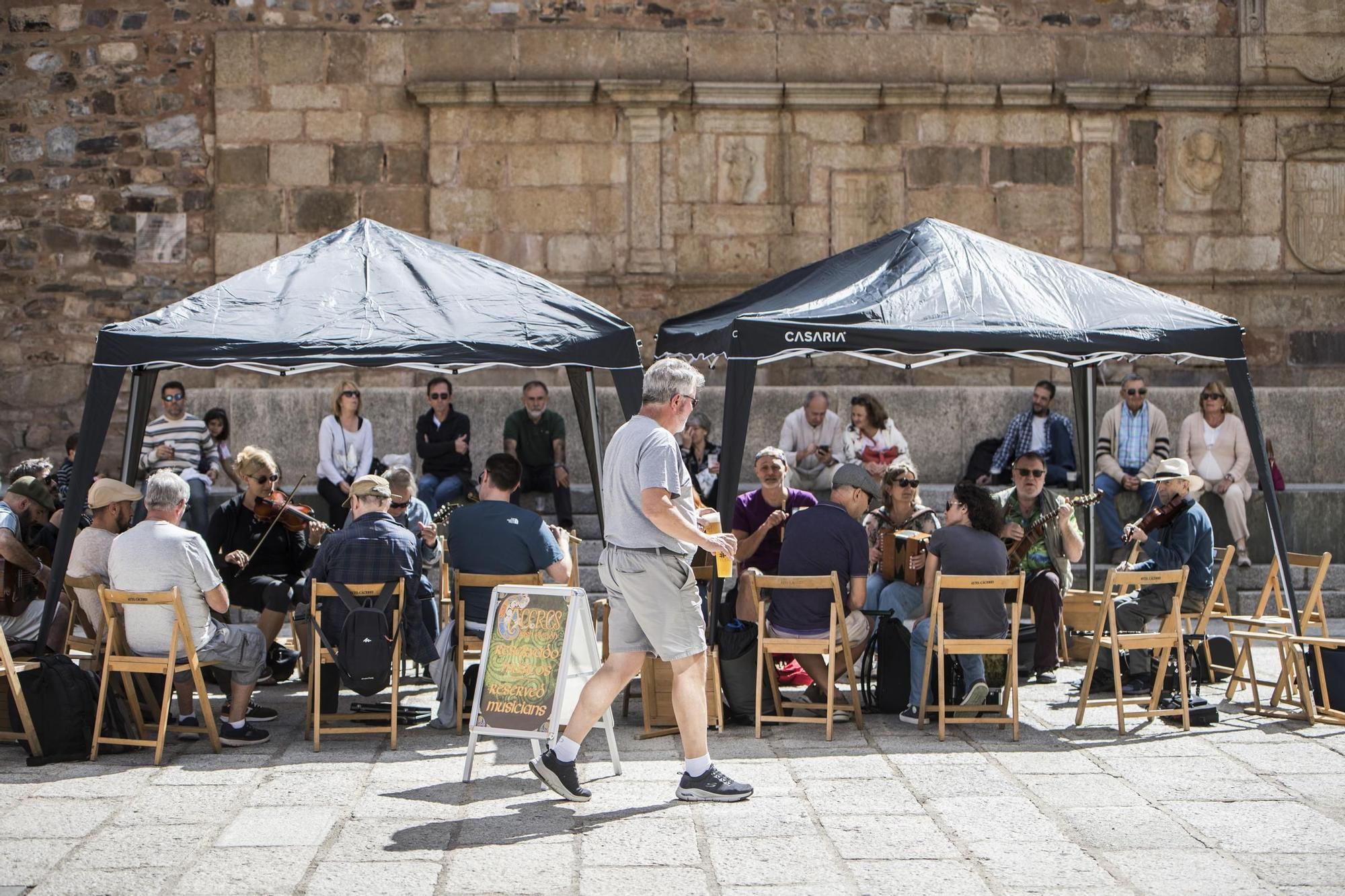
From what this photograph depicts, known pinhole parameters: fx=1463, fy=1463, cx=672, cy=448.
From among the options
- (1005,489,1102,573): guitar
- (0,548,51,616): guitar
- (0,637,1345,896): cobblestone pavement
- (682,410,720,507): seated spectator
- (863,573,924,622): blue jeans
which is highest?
(682,410,720,507): seated spectator

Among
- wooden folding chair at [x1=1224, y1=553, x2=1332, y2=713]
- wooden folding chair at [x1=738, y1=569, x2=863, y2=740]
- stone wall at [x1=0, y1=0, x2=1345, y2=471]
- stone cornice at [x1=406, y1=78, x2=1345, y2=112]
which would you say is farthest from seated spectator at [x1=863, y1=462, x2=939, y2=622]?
stone cornice at [x1=406, y1=78, x2=1345, y2=112]

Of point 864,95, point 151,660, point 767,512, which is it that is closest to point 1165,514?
point 767,512

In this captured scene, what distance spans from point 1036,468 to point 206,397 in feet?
24.3

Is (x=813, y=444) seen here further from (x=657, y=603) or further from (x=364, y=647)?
(x=657, y=603)

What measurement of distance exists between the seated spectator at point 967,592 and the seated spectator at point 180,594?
294 centimetres

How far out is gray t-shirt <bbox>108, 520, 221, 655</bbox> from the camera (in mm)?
6105

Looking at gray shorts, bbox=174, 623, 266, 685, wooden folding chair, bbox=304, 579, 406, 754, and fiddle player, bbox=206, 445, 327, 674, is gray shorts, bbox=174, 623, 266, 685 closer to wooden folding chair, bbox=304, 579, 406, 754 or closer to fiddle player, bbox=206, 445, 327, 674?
wooden folding chair, bbox=304, 579, 406, 754

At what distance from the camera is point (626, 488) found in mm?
5211

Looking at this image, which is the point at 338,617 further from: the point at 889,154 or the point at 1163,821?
the point at 889,154

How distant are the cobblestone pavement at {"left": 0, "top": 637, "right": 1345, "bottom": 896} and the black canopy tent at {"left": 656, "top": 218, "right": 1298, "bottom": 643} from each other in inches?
60.7

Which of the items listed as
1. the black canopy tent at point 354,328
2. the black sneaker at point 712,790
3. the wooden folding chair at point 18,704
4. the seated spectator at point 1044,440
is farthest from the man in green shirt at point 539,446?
the black sneaker at point 712,790

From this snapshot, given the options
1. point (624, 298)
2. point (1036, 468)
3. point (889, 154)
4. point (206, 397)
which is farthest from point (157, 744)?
point (889, 154)

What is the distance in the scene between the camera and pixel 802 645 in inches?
257

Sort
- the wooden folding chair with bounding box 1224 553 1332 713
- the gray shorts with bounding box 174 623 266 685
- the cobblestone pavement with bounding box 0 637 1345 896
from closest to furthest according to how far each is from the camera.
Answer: the cobblestone pavement with bounding box 0 637 1345 896
the gray shorts with bounding box 174 623 266 685
the wooden folding chair with bounding box 1224 553 1332 713
